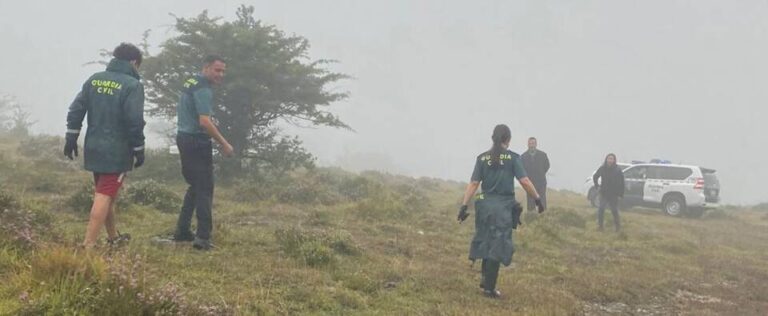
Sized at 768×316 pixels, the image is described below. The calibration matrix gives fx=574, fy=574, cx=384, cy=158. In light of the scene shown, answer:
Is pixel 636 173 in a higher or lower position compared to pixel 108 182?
higher

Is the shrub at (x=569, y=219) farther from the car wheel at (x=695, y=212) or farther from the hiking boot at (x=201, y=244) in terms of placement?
the hiking boot at (x=201, y=244)

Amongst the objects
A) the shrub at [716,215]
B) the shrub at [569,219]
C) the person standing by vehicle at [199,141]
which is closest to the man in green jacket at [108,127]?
the person standing by vehicle at [199,141]

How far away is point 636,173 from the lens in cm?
2205

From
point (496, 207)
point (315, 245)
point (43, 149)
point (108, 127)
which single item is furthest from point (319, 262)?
point (43, 149)

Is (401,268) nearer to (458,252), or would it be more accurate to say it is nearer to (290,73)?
(458,252)

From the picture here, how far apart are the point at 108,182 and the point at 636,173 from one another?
67.7ft

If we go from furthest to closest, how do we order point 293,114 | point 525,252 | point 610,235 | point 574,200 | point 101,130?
point 574,200 < point 293,114 < point 610,235 < point 525,252 < point 101,130

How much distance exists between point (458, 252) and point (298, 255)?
332cm

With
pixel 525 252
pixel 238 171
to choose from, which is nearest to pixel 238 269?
pixel 525 252

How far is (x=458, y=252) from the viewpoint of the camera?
930 cm

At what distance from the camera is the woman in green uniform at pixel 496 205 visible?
6.55 meters

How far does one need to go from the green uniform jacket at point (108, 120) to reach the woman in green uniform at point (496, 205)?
3.61 meters

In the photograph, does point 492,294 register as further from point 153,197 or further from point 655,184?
point 655,184

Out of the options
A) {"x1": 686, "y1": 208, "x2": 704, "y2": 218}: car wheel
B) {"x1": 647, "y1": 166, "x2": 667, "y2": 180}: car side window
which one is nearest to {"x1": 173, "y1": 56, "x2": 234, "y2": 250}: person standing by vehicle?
{"x1": 647, "y1": 166, "x2": 667, "y2": 180}: car side window
